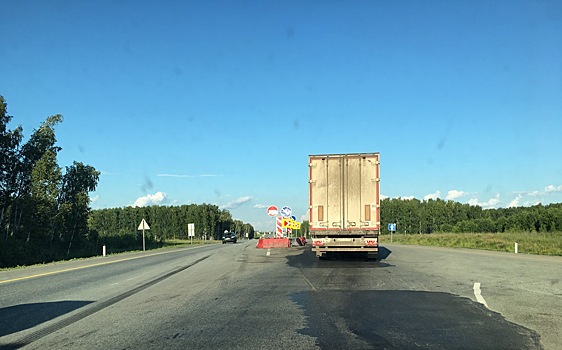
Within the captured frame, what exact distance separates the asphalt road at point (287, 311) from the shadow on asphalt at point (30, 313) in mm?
21

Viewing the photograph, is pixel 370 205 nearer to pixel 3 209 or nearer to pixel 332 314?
pixel 332 314

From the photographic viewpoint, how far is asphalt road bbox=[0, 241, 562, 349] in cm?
684

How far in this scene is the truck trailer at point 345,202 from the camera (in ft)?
63.6

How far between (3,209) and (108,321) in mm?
48212

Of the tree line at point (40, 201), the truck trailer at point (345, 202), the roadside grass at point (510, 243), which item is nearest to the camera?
the truck trailer at point (345, 202)

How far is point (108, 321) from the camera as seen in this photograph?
836 centimetres

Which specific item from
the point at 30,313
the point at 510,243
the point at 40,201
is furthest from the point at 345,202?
the point at 40,201

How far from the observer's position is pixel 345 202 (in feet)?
64.1

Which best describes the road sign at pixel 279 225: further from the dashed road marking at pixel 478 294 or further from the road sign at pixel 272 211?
the dashed road marking at pixel 478 294

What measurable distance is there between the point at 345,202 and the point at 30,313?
1284 cm

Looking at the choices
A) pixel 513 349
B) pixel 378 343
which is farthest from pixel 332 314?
pixel 513 349

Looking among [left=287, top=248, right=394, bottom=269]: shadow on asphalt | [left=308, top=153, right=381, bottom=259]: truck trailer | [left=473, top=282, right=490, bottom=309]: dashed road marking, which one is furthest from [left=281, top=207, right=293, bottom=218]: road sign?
[left=473, top=282, right=490, bottom=309]: dashed road marking

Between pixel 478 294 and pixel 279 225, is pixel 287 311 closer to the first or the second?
pixel 478 294

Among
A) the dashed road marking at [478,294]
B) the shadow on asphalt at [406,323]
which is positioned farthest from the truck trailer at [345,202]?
the shadow on asphalt at [406,323]
